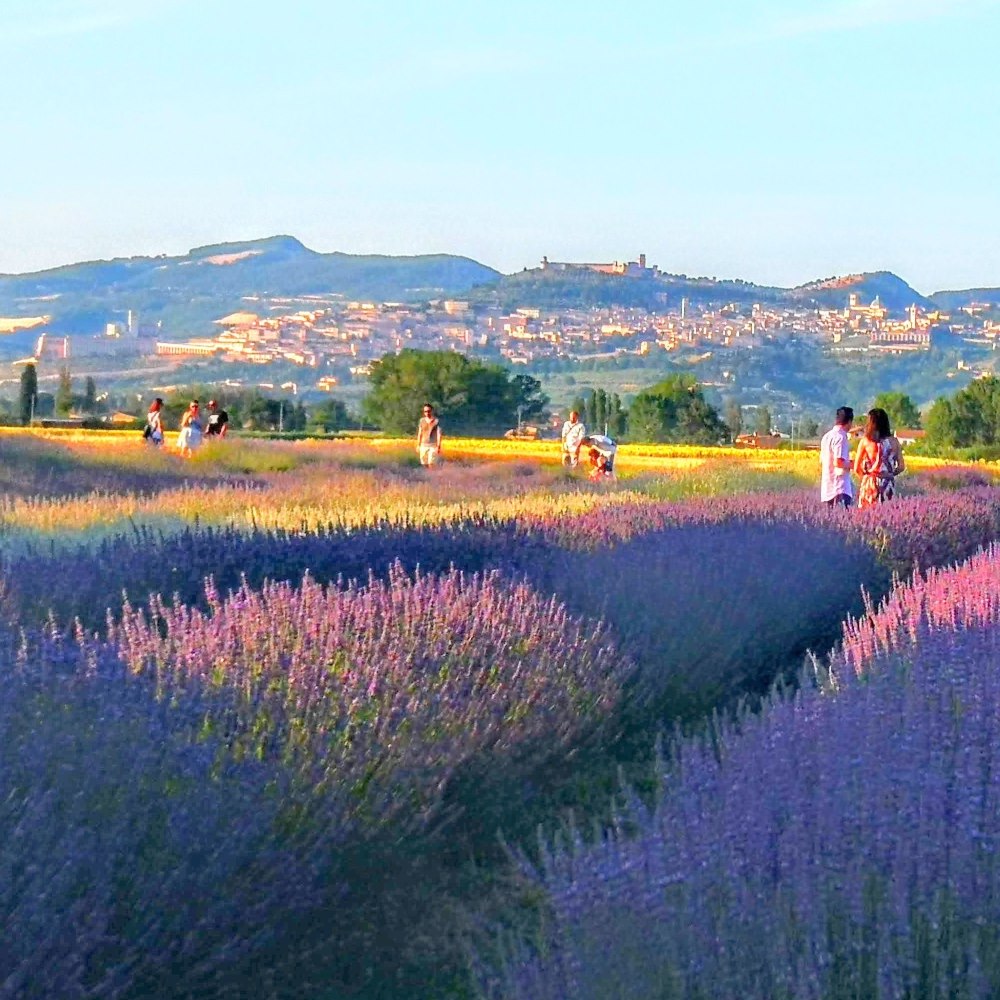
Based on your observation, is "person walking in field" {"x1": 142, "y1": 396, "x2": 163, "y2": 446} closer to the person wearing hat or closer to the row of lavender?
the person wearing hat

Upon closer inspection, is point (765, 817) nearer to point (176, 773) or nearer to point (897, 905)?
point (897, 905)

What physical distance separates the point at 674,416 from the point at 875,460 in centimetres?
6755

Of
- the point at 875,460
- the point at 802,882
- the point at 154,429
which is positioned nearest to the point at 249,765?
the point at 802,882

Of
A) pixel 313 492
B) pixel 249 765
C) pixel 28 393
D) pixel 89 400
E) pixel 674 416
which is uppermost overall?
pixel 249 765

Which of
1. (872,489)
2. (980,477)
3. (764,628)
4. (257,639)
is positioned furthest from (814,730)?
(980,477)

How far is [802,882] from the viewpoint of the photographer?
2.51 meters

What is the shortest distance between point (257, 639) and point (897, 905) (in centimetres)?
247

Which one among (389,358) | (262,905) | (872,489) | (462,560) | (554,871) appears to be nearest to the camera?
(554,871)

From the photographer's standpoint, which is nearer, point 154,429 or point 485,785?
point 485,785

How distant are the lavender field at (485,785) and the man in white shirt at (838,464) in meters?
5.15

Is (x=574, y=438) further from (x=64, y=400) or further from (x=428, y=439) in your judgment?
(x=64, y=400)

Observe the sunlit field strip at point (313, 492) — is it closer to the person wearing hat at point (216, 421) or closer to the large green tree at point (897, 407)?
the person wearing hat at point (216, 421)

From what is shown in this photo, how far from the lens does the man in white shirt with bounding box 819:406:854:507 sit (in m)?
12.6

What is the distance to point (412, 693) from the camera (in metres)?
4.49
